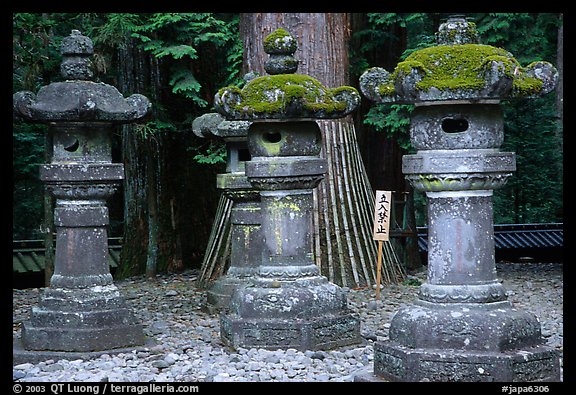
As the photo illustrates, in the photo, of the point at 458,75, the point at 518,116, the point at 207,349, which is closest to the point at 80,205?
the point at 207,349

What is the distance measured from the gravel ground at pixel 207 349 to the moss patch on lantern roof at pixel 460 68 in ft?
7.65

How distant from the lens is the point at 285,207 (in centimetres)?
828

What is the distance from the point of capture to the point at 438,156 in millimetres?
6457

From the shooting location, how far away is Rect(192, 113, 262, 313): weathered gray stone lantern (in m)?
10.0

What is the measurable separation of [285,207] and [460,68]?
2479mm

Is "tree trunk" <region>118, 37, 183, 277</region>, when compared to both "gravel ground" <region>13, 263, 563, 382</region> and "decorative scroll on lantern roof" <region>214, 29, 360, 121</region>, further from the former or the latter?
"decorative scroll on lantern roof" <region>214, 29, 360, 121</region>

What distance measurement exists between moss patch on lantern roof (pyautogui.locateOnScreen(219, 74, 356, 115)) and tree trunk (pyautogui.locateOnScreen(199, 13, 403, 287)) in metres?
3.47

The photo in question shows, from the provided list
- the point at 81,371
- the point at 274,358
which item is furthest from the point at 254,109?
the point at 81,371

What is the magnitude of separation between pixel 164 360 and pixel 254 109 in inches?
90.8

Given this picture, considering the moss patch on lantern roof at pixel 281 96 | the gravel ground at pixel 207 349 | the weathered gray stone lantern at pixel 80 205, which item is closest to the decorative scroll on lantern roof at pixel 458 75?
the moss patch on lantern roof at pixel 281 96

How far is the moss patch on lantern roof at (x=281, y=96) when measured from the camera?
8031mm

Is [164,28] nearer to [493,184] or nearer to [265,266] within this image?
[265,266]

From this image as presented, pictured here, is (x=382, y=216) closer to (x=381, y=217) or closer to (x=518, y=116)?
(x=381, y=217)

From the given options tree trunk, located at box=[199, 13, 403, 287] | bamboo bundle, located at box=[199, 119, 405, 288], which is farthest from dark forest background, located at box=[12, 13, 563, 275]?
bamboo bundle, located at box=[199, 119, 405, 288]
